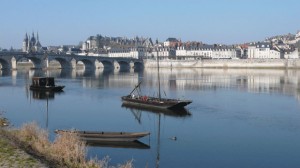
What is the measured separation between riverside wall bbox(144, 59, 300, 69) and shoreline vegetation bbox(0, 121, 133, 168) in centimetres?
10282

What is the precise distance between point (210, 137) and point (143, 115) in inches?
377

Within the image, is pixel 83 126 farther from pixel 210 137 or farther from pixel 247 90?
pixel 247 90

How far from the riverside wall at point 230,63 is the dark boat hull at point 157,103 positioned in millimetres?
83820

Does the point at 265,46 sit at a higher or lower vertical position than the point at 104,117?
higher

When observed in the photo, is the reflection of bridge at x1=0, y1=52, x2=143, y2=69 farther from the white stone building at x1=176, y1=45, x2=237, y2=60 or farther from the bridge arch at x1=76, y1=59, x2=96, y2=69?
the white stone building at x1=176, y1=45, x2=237, y2=60

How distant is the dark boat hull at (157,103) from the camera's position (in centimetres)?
3472

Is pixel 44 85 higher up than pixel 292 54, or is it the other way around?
pixel 292 54

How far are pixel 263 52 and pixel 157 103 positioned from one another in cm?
12902

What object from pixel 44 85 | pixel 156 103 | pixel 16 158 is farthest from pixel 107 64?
pixel 16 158

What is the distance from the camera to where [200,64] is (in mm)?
136000

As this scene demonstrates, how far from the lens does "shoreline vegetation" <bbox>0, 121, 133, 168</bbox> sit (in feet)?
46.7

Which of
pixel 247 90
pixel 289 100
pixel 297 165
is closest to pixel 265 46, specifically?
pixel 247 90

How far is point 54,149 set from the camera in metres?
15.8

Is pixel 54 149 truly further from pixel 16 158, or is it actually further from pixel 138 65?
pixel 138 65
